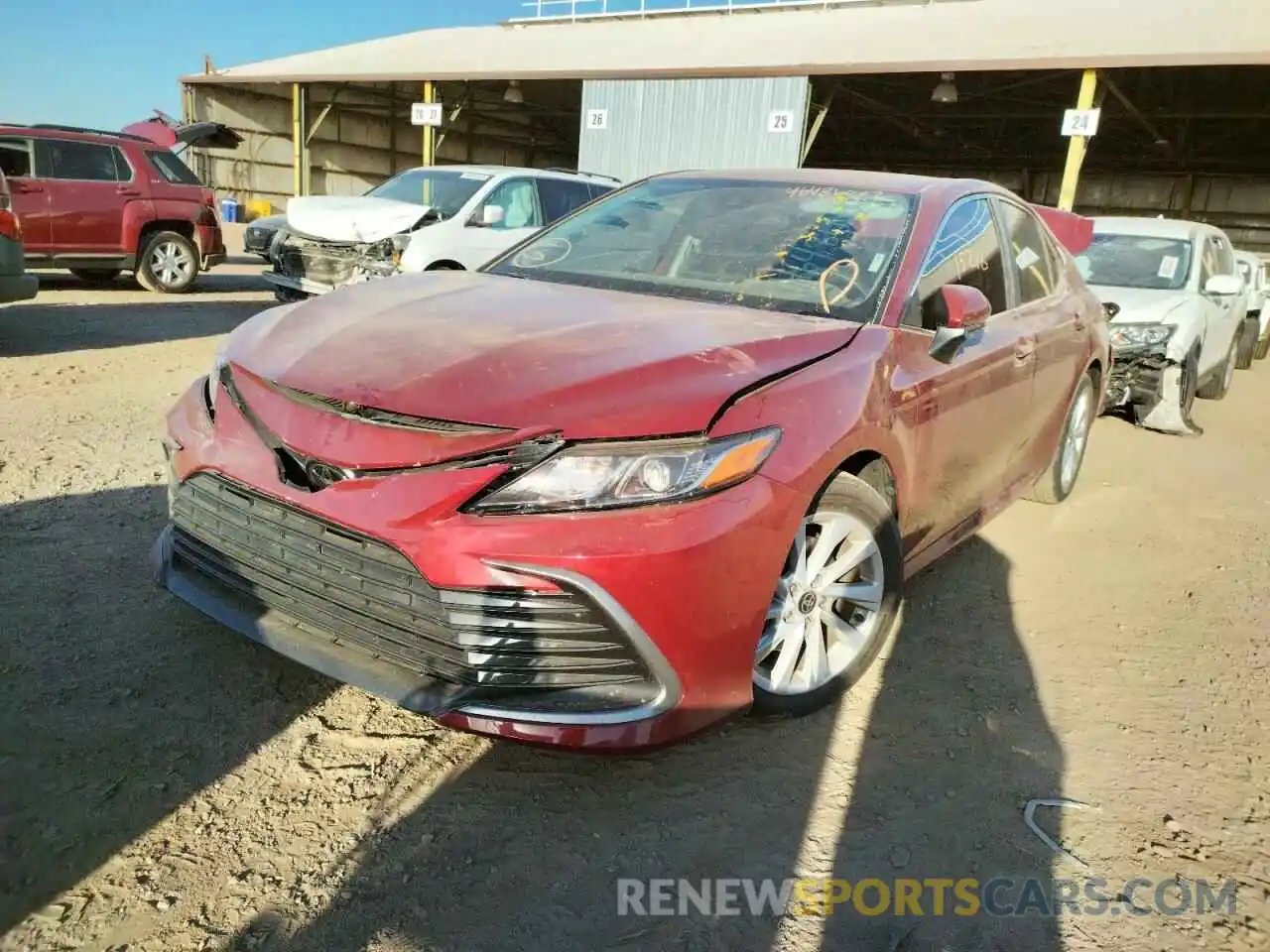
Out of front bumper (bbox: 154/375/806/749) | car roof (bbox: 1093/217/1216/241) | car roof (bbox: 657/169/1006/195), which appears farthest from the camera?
car roof (bbox: 1093/217/1216/241)

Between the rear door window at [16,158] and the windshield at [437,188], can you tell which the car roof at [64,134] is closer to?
the rear door window at [16,158]

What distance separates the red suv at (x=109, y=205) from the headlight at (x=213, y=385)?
879 cm

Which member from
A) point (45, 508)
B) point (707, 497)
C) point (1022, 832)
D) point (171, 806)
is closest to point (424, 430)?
point (707, 497)

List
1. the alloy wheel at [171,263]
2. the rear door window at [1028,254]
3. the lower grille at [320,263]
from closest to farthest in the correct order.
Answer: the rear door window at [1028,254] < the lower grille at [320,263] < the alloy wheel at [171,263]

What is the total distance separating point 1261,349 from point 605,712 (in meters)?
13.6

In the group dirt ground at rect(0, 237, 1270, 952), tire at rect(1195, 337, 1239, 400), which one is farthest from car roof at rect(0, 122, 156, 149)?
tire at rect(1195, 337, 1239, 400)

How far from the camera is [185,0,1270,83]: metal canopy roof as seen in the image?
1401 centimetres

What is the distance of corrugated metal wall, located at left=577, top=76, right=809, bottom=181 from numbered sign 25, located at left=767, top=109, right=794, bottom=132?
16 mm

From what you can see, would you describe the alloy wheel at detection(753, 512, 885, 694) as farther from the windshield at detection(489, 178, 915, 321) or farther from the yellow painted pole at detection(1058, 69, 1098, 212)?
the yellow painted pole at detection(1058, 69, 1098, 212)

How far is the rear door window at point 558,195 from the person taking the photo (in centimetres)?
968

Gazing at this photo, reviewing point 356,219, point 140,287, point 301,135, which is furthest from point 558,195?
point 301,135

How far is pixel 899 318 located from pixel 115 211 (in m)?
10.1

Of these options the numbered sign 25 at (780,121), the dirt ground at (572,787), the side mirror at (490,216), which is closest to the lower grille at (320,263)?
the side mirror at (490,216)

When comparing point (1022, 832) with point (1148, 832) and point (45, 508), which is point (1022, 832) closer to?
point (1148, 832)
